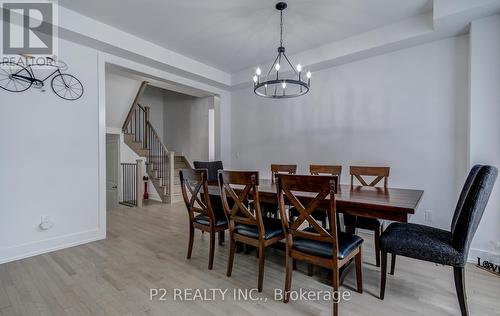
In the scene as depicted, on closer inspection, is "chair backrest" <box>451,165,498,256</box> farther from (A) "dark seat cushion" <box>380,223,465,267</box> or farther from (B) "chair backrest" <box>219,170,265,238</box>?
(B) "chair backrest" <box>219,170,265,238</box>

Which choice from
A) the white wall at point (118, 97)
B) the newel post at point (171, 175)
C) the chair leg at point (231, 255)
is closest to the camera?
the chair leg at point (231, 255)

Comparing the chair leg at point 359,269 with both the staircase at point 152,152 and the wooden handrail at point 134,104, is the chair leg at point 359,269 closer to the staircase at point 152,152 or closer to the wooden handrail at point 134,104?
the staircase at point 152,152

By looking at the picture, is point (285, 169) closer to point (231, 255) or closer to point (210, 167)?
point (210, 167)

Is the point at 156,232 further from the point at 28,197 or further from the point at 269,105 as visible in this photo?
the point at 269,105

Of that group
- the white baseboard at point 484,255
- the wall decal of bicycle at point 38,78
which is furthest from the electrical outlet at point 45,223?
the white baseboard at point 484,255

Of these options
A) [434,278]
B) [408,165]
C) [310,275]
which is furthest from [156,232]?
[408,165]

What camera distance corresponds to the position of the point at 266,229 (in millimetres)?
2137

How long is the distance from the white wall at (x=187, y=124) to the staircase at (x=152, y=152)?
2.84ft

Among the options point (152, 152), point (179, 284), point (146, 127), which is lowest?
point (179, 284)

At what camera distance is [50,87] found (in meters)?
2.82

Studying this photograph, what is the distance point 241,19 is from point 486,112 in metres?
2.81

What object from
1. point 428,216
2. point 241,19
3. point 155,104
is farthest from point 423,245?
point 155,104

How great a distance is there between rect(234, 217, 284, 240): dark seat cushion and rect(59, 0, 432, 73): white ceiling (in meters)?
2.28

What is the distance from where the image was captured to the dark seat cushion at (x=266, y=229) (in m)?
2.07
